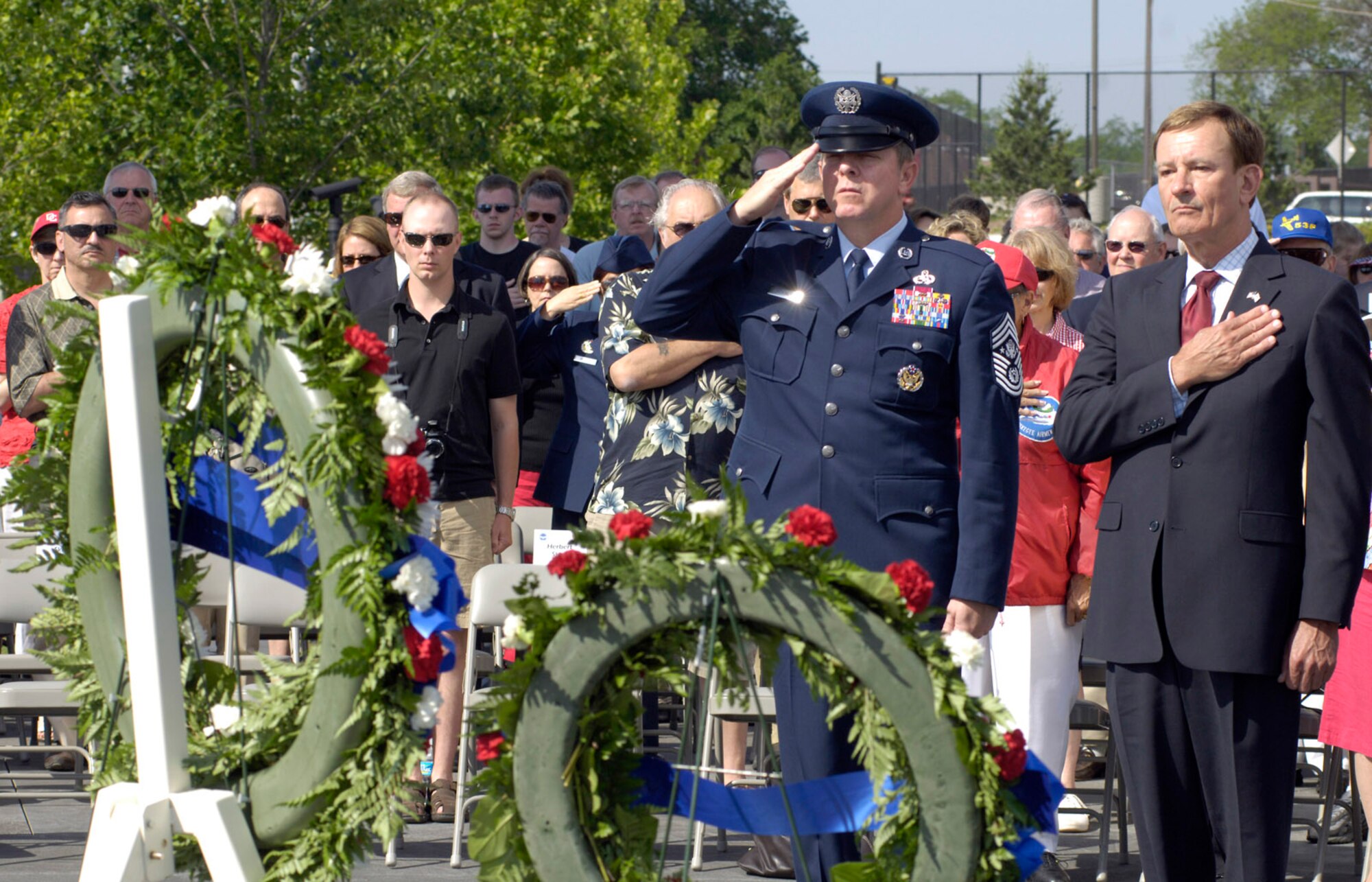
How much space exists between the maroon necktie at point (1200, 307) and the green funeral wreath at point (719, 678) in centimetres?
127

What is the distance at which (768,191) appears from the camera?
3982mm

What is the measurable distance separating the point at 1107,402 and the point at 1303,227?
3557mm

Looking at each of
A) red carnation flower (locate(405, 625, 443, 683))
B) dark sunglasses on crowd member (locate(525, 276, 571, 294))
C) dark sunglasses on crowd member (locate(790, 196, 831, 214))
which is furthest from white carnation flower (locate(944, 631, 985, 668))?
dark sunglasses on crowd member (locate(525, 276, 571, 294))

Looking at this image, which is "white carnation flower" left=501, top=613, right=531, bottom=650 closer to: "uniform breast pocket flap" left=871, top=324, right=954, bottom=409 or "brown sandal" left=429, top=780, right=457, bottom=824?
"uniform breast pocket flap" left=871, top=324, right=954, bottom=409

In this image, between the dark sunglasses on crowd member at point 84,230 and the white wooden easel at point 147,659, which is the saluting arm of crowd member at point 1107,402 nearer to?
the white wooden easel at point 147,659

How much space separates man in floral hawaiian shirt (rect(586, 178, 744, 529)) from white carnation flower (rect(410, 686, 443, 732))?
2345 millimetres

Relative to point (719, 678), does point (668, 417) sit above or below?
above

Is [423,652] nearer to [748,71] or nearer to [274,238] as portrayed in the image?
[274,238]

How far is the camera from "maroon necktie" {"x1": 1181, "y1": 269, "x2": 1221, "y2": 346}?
4.19 metres

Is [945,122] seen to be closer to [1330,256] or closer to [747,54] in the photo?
[747,54]

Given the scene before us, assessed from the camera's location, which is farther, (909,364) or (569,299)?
(569,299)

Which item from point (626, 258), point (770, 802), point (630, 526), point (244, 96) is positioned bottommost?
point (770, 802)

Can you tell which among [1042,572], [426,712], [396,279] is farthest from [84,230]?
[426,712]

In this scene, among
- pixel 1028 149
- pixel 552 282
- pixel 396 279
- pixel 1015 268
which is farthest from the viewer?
pixel 1028 149
